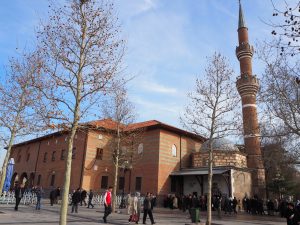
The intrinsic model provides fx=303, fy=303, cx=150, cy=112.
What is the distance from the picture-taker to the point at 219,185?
28.7 m

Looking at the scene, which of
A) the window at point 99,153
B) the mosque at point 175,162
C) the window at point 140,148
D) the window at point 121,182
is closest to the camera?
the mosque at point 175,162

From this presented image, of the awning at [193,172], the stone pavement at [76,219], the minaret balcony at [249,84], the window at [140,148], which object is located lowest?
the stone pavement at [76,219]

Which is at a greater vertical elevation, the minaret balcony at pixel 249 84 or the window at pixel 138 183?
the minaret balcony at pixel 249 84

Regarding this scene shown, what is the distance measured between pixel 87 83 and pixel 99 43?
1.39 metres

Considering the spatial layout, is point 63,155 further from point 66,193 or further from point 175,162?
point 66,193

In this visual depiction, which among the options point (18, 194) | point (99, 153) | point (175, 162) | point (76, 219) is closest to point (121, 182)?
point (99, 153)

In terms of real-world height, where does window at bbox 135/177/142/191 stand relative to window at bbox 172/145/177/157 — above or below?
below

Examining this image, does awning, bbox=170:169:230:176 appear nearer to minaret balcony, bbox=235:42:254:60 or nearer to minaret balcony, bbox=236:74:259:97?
minaret balcony, bbox=236:74:259:97

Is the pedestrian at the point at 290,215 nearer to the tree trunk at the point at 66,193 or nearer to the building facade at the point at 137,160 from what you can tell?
the tree trunk at the point at 66,193

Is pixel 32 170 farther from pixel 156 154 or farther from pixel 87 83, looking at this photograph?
pixel 87 83

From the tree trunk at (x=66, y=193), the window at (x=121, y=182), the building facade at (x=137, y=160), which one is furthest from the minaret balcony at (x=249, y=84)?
the tree trunk at (x=66, y=193)

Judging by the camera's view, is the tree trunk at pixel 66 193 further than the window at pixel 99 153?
No

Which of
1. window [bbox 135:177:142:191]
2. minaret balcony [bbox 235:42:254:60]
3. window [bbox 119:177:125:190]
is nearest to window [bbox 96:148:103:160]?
window [bbox 119:177:125:190]

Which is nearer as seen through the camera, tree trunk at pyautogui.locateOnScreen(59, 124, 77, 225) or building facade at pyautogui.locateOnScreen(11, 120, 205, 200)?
tree trunk at pyautogui.locateOnScreen(59, 124, 77, 225)
